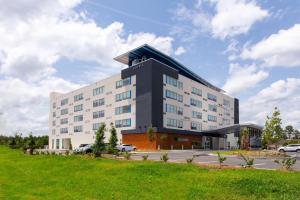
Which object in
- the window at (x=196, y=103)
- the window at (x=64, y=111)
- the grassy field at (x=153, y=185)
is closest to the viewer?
the grassy field at (x=153, y=185)

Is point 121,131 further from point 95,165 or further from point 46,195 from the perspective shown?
point 46,195

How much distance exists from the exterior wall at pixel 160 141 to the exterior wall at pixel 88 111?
96.3 inches

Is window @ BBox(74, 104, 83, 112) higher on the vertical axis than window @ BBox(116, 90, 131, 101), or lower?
lower

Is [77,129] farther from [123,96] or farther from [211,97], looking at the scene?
[211,97]

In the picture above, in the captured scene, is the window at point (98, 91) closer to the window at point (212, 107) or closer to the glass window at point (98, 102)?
the glass window at point (98, 102)

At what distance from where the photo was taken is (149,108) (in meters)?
68.1

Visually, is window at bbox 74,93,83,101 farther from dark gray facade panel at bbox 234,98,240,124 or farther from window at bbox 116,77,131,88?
dark gray facade panel at bbox 234,98,240,124

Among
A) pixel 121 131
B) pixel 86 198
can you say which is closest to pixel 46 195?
pixel 86 198

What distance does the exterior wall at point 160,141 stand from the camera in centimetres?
6819

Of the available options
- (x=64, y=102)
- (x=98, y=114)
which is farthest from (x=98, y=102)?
(x=64, y=102)

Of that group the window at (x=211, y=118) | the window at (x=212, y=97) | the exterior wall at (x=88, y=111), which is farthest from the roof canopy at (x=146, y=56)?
the window at (x=211, y=118)

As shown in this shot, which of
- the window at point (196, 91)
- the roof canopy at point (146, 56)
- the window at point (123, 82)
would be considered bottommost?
the window at point (196, 91)

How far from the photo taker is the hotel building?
69375mm

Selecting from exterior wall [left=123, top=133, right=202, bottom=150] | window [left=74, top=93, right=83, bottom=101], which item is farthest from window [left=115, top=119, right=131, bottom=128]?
window [left=74, top=93, right=83, bottom=101]
